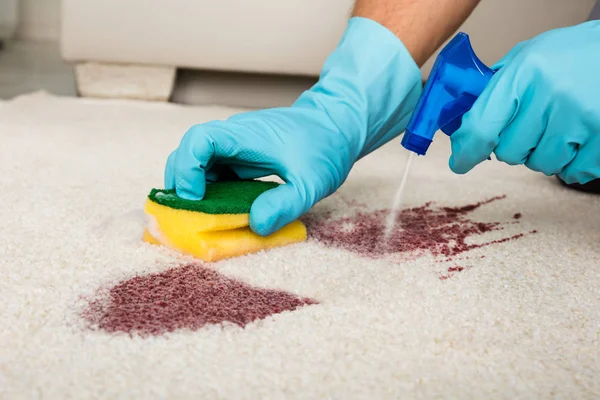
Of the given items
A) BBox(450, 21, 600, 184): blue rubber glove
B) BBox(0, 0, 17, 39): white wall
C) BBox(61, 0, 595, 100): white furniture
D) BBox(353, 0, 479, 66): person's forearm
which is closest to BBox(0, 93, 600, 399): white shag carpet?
BBox(450, 21, 600, 184): blue rubber glove

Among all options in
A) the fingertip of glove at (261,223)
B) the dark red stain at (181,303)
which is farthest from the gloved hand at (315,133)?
the dark red stain at (181,303)

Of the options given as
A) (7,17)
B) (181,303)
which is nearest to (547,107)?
(181,303)

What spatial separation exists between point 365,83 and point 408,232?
273 millimetres

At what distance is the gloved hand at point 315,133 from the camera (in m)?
0.85

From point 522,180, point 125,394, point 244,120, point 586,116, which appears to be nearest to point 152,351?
point 125,394

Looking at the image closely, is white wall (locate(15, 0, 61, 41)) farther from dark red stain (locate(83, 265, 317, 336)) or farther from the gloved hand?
dark red stain (locate(83, 265, 317, 336))

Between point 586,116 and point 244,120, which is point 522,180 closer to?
point 586,116

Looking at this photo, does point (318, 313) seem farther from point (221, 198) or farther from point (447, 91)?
point (447, 91)

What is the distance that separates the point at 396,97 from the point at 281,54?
1.22m

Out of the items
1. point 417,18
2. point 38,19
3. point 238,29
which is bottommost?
point 38,19

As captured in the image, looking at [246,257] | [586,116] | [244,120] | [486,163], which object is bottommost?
[486,163]

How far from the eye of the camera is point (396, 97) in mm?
1078

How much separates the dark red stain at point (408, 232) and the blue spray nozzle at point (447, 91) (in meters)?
0.17

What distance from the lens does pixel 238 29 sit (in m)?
2.18
